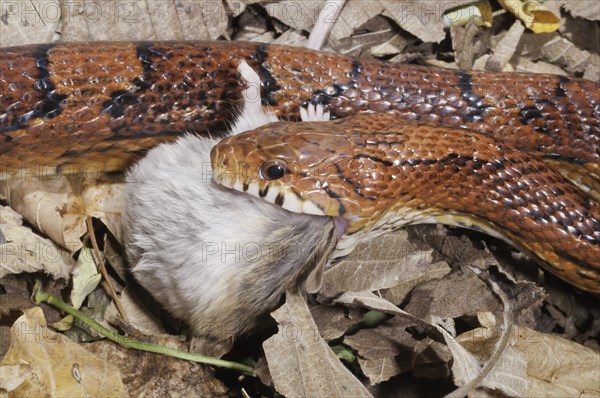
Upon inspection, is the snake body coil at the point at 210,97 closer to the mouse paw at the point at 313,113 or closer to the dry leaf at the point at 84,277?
the mouse paw at the point at 313,113

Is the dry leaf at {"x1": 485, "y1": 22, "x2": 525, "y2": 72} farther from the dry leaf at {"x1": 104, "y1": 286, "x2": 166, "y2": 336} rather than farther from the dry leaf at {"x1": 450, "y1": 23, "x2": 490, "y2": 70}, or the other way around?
the dry leaf at {"x1": 104, "y1": 286, "x2": 166, "y2": 336}

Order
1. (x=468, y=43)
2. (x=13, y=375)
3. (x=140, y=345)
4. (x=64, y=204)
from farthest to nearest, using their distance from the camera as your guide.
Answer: (x=468, y=43) → (x=64, y=204) → (x=140, y=345) → (x=13, y=375)

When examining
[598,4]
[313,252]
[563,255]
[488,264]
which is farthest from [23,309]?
[598,4]

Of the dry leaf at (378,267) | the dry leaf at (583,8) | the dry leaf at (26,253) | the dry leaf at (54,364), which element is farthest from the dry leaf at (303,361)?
the dry leaf at (583,8)

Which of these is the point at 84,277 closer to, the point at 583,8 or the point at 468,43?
the point at 468,43

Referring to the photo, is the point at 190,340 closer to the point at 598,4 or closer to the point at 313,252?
the point at 313,252

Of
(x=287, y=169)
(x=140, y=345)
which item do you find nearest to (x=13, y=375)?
(x=140, y=345)
